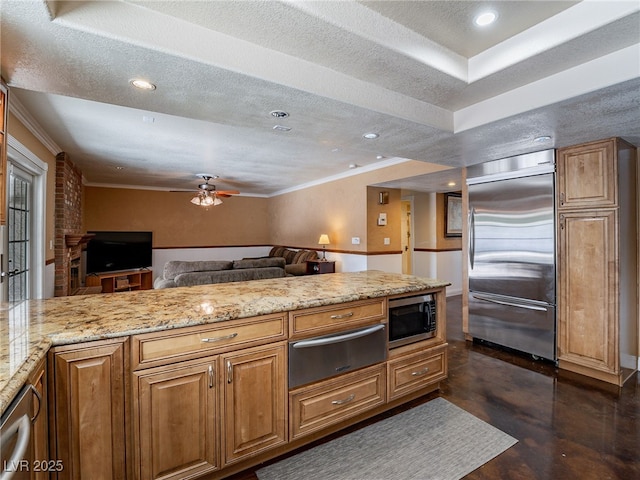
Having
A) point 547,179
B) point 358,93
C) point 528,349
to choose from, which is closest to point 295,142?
point 358,93

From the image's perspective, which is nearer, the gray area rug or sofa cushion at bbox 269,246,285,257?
the gray area rug

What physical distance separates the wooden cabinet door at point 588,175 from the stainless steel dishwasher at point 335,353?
2337 millimetres

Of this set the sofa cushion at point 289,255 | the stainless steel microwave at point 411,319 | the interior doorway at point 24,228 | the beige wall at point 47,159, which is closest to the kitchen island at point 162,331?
the stainless steel microwave at point 411,319

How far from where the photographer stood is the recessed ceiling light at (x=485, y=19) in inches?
66.8

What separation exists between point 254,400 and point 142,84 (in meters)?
1.90

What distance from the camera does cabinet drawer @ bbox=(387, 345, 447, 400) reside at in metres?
2.31

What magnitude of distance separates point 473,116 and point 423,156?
0.93 m

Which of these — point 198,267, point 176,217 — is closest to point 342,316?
point 198,267

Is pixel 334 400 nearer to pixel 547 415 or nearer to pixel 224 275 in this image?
pixel 547 415

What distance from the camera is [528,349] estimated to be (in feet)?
11.1

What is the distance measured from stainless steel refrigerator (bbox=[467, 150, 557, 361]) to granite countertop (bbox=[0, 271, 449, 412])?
148 centimetres

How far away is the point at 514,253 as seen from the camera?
3445 millimetres

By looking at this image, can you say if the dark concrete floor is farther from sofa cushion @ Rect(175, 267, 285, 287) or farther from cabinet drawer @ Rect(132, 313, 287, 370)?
sofa cushion @ Rect(175, 267, 285, 287)

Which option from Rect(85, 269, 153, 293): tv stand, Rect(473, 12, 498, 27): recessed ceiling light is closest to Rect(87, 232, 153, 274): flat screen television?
Rect(85, 269, 153, 293): tv stand
